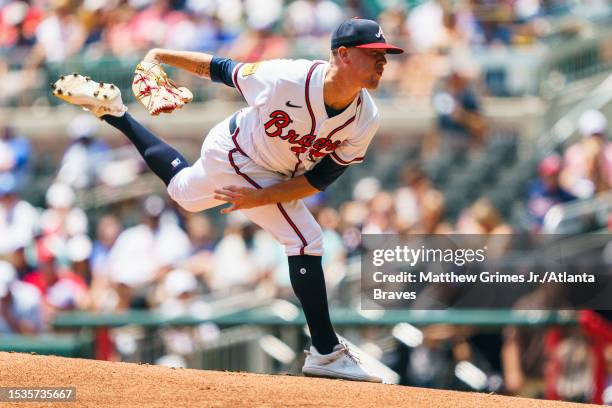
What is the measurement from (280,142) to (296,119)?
175 millimetres

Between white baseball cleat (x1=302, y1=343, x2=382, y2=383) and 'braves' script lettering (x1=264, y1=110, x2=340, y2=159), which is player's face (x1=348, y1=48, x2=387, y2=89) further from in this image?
white baseball cleat (x1=302, y1=343, x2=382, y2=383)

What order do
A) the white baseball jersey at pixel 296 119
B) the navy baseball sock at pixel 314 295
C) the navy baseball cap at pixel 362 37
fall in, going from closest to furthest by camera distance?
the navy baseball cap at pixel 362 37
the white baseball jersey at pixel 296 119
the navy baseball sock at pixel 314 295

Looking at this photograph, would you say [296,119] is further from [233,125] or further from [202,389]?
[202,389]

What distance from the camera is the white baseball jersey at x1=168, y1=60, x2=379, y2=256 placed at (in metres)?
5.26

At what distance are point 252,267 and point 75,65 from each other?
4.51 meters

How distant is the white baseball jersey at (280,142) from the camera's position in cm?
526

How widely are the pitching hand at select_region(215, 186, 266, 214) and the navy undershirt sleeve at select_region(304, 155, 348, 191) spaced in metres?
0.25

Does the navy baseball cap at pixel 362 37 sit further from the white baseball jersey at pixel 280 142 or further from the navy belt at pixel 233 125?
the navy belt at pixel 233 125

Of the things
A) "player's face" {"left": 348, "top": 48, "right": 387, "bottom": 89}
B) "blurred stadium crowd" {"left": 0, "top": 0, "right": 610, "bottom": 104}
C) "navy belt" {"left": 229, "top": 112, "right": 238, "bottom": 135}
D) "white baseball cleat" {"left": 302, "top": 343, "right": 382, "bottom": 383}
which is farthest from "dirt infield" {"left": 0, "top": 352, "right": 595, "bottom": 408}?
"blurred stadium crowd" {"left": 0, "top": 0, "right": 610, "bottom": 104}

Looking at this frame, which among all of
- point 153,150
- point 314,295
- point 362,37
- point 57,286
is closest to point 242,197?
point 314,295

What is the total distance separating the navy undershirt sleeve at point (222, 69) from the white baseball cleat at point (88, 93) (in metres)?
0.59

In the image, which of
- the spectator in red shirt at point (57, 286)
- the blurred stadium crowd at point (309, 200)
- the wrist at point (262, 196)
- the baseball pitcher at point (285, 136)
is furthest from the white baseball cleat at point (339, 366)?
the spectator in red shirt at point (57, 286)

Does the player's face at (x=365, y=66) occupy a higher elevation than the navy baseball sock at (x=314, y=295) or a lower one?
higher

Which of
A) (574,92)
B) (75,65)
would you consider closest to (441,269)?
(574,92)
